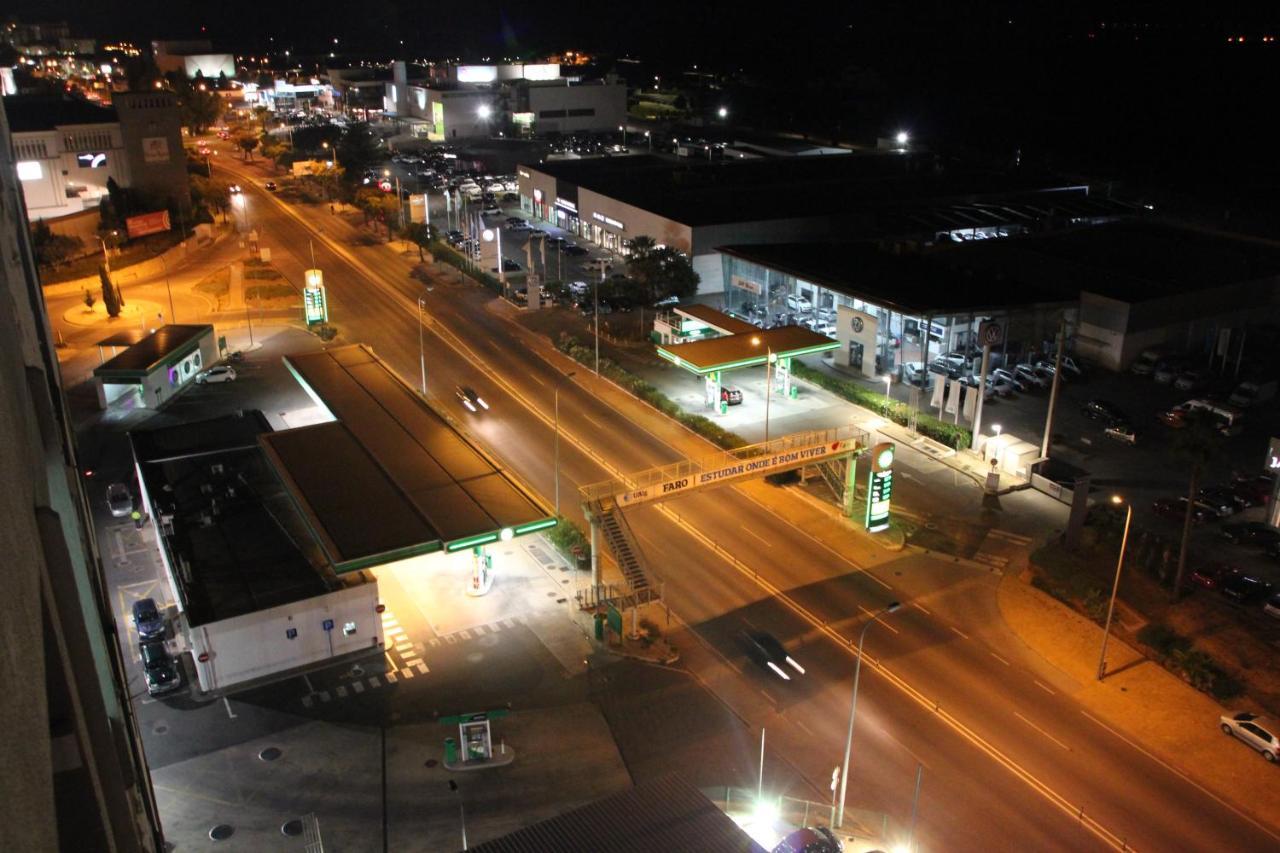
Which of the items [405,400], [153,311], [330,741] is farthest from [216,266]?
[330,741]

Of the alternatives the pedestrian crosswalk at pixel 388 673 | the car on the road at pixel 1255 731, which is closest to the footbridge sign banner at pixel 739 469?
the pedestrian crosswalk at pixel 388 673

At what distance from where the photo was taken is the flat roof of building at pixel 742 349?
51.2m

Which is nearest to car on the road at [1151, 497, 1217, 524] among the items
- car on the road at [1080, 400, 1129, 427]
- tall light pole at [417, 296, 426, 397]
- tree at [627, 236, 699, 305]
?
car on the road at [1080, 400, 1129, 427]

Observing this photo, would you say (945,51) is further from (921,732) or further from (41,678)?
(41,678)

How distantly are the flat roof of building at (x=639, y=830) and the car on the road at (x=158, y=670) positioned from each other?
47.6ft

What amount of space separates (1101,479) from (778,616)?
62.0 ft

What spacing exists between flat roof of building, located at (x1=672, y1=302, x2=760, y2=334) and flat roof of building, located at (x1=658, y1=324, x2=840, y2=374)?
1722 mm

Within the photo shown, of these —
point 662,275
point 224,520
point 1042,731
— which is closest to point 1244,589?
point 1042,731

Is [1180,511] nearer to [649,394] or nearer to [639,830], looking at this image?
[649,394]

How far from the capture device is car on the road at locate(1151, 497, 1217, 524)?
40719mm

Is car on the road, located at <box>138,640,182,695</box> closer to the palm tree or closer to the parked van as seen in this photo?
the palm tree

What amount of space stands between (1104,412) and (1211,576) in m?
15.5

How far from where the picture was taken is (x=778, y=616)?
3481cm

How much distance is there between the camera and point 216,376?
190 feet
